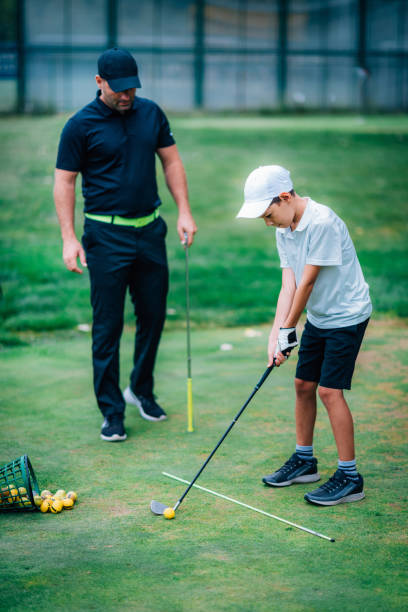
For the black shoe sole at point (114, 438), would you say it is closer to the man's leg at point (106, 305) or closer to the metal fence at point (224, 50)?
the man's leg at point (106, 305)

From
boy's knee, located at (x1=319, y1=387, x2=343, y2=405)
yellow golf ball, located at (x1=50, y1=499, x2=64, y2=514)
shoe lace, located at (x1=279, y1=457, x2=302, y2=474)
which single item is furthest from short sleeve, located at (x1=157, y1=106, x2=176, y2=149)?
yellow golf ball, located at (x1=50, y1=499, x2=64, y2=514)

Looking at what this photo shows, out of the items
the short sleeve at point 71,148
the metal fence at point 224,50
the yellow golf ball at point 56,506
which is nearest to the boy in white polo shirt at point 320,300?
the yellow golf ball at point 56,506

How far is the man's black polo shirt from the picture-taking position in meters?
4.79

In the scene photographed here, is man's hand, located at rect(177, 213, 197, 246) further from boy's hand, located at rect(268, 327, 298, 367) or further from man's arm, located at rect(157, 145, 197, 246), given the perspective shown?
boy's hand, located at rect(268, 327, 298, 367)

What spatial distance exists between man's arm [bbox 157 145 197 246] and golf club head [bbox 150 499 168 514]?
74.1 inches

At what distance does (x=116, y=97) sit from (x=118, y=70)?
0.51 ft

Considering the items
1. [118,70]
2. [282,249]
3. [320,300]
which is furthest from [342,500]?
[118,70]

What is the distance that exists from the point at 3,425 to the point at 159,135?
2.00 metres

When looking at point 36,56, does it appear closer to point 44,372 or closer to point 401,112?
point 401,112

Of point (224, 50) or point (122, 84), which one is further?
point (224, 50)

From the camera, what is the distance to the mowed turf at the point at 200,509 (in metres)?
3.11

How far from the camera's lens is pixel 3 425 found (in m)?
5.07

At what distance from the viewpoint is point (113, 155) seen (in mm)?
4836

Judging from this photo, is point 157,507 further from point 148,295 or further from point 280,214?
point 148,295
